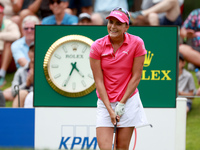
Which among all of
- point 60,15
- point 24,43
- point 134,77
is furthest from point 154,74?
point 24,43

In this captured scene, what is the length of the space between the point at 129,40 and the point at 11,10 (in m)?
4.96

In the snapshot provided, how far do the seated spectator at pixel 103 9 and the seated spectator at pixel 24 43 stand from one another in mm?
1044

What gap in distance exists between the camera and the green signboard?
5039 mm

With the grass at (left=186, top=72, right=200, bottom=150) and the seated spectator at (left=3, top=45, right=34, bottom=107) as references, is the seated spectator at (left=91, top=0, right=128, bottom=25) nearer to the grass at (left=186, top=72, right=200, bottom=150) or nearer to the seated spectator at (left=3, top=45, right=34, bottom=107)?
the seated spectator at (left=3, top=45, right=34, bottom=107)

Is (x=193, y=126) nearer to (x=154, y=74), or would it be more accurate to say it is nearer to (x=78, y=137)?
(x=154, y=74)

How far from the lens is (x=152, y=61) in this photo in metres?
5.05

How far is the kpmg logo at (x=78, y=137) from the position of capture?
16.6 feet

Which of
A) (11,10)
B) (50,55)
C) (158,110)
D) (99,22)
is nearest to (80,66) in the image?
(50,55)

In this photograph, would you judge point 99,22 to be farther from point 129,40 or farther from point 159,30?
point 129,40

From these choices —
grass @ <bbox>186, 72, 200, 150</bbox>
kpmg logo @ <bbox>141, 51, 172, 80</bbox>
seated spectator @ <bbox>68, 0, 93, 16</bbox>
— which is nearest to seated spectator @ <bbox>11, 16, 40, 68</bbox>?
seated spectator @ <bbox>68, 0, 93, 16</bbox>

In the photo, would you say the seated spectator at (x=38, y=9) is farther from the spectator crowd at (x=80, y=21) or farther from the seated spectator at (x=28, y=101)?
the seated spectator at (x=28, y=101)

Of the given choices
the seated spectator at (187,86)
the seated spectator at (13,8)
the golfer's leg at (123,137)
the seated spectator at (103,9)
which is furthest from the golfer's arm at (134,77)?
the seated spectator at (13,8)

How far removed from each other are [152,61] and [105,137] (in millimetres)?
1503

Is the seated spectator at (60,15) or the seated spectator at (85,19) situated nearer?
the seated spectator at (85,19)
